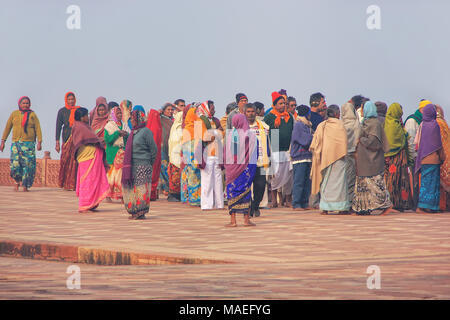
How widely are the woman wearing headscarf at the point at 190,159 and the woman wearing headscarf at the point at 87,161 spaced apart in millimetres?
1808

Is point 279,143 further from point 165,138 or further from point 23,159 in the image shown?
point 23,159

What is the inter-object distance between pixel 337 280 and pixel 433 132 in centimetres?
797

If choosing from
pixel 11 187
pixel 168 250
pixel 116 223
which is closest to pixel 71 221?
pixel 116 223

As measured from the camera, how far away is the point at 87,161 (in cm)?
1474

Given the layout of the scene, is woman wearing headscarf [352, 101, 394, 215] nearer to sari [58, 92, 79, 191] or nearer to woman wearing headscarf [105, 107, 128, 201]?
woman wearing headscarf [105, 107, 128, 201]

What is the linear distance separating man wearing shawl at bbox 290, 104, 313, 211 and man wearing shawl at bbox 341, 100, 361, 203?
820mm

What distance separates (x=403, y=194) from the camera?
15.4 m

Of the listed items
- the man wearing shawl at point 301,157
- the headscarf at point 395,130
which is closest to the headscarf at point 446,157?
the headscarf at point 395,130

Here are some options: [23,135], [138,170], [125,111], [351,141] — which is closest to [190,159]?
[125,111]

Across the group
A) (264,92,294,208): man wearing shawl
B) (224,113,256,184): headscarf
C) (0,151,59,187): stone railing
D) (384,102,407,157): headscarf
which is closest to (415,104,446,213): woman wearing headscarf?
(384,102,407,157): headscarf

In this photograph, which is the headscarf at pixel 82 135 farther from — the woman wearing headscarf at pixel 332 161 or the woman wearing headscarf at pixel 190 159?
the woman wearing headscarf at pixel 332 161

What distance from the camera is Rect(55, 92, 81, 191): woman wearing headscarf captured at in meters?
19.8
